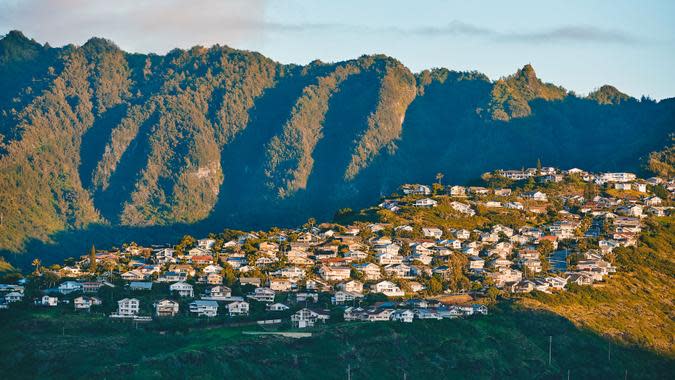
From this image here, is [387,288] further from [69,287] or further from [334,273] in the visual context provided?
[69,287]

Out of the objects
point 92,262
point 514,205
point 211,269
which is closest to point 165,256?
point 92,262

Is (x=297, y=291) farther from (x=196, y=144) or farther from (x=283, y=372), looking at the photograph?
(x=196, y=144)

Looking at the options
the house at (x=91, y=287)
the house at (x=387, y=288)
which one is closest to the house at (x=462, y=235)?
the house at (x=387, y=288)

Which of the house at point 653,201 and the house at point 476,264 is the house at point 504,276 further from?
the house at point 653,201

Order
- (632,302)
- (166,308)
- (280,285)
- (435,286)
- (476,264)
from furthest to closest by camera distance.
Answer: (476,264), (632,302), (435,286), (280,285), (166,308)

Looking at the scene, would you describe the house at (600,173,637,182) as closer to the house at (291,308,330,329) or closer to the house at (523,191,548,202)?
the house at (523,191,548,202)

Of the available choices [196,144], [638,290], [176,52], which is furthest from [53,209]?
[638,290]

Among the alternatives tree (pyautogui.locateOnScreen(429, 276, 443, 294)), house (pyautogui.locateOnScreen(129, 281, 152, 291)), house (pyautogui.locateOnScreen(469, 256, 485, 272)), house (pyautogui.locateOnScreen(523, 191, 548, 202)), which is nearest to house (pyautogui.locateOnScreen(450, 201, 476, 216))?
house (pyautogui.locateOnScreen(523, 191, 548, 202))
